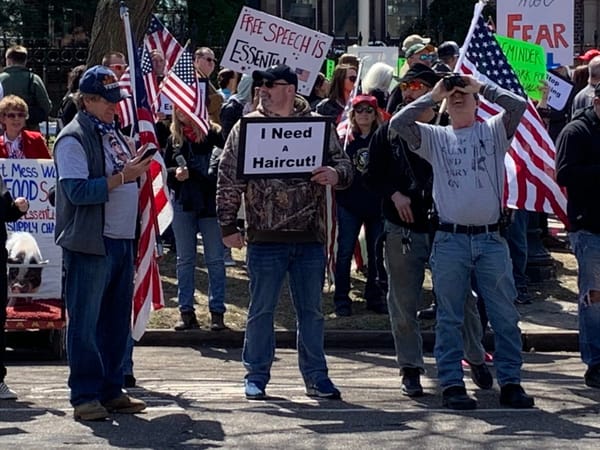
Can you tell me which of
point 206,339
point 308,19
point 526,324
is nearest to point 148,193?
point 206,339

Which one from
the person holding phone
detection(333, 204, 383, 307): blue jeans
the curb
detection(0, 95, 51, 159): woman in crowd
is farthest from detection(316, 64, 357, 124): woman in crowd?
the person holding phone

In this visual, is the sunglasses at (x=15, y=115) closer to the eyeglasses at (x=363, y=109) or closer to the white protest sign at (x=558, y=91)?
the eyeglasses at (x=363, y=109)

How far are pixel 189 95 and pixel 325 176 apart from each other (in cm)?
325

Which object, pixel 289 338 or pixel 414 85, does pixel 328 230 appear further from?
pixel 289 338

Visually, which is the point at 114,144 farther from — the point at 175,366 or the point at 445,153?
the point at 175,366

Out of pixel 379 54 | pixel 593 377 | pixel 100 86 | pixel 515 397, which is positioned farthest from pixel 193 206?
pixel 379 54

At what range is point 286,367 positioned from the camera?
10992mm

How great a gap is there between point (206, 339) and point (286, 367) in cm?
136

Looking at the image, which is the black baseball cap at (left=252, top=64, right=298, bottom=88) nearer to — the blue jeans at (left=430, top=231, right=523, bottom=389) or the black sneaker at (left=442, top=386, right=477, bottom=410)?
the blue jeans at (left=430, top=231, right=523, bottom=389)

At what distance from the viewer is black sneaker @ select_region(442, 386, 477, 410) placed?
8.85m

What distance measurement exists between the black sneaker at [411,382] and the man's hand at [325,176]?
4.28ft

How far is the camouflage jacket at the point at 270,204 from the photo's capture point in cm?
918

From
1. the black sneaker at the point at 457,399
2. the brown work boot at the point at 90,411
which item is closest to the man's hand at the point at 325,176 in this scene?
the black sneaker at the point at 457,399

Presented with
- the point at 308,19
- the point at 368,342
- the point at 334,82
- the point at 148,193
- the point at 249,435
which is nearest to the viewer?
the point at 249,435
